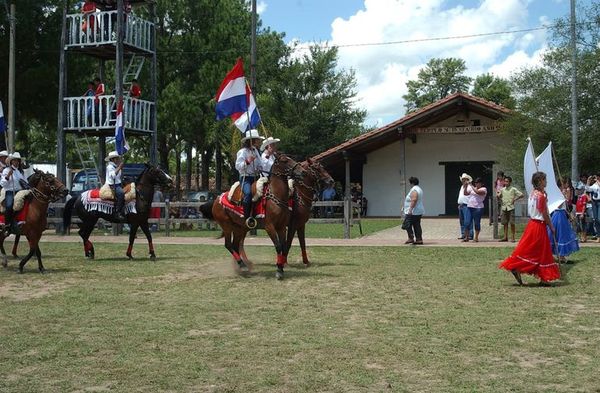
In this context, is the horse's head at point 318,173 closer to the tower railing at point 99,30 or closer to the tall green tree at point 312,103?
the tower railing at point 99,30

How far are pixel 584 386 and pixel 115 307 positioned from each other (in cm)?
622

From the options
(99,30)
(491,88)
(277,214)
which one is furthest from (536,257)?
(491,88)

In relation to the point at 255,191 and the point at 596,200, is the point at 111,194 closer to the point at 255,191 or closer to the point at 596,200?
the point at 255,191

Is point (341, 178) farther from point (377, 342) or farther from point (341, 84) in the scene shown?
point (377, 342)

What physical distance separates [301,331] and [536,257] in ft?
15.8

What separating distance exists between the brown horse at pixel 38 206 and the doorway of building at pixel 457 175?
22.9 m

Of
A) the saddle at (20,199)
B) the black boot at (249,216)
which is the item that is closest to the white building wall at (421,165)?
the black boot at (249,216)

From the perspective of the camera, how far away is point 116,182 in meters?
16.3

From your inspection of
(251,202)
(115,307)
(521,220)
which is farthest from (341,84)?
(115,307)

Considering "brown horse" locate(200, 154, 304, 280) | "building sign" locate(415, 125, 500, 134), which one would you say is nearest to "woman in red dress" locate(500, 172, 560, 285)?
"brown horse" locate(200, 154, 304, 280)

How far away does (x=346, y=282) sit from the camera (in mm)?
11750

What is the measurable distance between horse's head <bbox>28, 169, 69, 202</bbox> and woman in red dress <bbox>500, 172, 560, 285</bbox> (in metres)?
8.50

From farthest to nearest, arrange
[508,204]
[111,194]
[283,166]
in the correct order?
[508,204] < [111,194] < [283,166]

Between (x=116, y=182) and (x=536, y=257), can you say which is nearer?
(x=536, y=257)
